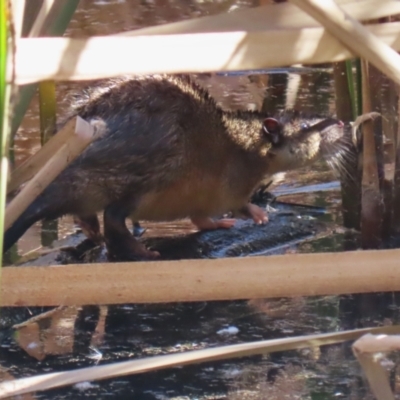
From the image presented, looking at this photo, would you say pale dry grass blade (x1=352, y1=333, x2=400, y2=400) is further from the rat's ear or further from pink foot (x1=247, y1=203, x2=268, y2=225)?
the rat's ear

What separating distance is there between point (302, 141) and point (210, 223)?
58 centimetres

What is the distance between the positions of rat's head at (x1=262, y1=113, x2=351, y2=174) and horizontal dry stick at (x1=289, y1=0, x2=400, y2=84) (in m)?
1.41

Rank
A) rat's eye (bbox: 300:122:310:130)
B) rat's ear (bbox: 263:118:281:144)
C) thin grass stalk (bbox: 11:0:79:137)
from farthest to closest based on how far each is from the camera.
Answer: rat's eye (bbox: 300:122:310:130) < rat's ear (bbox: 263:118:281:144) < thin grass stalk (bbox: 11:0:79:137)

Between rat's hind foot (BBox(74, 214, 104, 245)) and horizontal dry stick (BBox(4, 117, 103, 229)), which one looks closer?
horizontal dry stick (BBox(4, 117, 103, 229))

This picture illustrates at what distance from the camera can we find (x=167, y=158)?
3082 mm

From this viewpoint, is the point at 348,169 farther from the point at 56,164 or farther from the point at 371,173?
the point at 56,164

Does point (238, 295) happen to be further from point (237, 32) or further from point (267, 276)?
point (237, 32)

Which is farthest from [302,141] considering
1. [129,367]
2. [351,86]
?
[129,367]

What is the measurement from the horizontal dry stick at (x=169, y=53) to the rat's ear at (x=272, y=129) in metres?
1.31

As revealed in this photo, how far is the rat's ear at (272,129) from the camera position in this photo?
357cm

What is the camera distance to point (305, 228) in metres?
3.31

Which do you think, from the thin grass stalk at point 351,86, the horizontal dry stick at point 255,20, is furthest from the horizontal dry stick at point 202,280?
the thin grass stalk at point 351,86

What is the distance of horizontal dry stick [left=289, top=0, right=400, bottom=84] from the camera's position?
2.10 meters

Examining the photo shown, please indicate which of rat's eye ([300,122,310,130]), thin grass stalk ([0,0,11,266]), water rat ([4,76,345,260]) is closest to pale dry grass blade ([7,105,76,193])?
water rat ([4,76,345,260])
